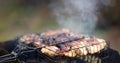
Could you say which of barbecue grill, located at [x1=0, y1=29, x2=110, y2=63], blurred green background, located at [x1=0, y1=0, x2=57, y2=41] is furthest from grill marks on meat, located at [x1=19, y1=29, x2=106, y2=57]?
blurred green background, located at [x1=0, y1=0, x2=57, y2=41]

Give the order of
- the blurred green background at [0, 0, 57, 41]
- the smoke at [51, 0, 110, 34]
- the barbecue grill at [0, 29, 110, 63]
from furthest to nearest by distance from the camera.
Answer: the smoke at [51, 0, 110, 34]
the blurred green background at [0, 0, 57, 41]
the barbecue grill at [0, 29, 110, 63]

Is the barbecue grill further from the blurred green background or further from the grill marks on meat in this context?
the blurred green background

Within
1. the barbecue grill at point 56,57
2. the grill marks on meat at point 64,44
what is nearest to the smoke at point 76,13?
the grill marks on meat at point 64,44

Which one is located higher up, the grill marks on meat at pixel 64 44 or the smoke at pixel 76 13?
the smoke at pixel 76 13

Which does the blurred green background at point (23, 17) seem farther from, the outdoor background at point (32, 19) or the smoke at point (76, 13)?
the smoke at point (76, 13)

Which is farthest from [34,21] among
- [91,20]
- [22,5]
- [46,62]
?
[46,62]

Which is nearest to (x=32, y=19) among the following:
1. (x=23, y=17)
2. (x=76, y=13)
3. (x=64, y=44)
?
(x=23, y=17)
